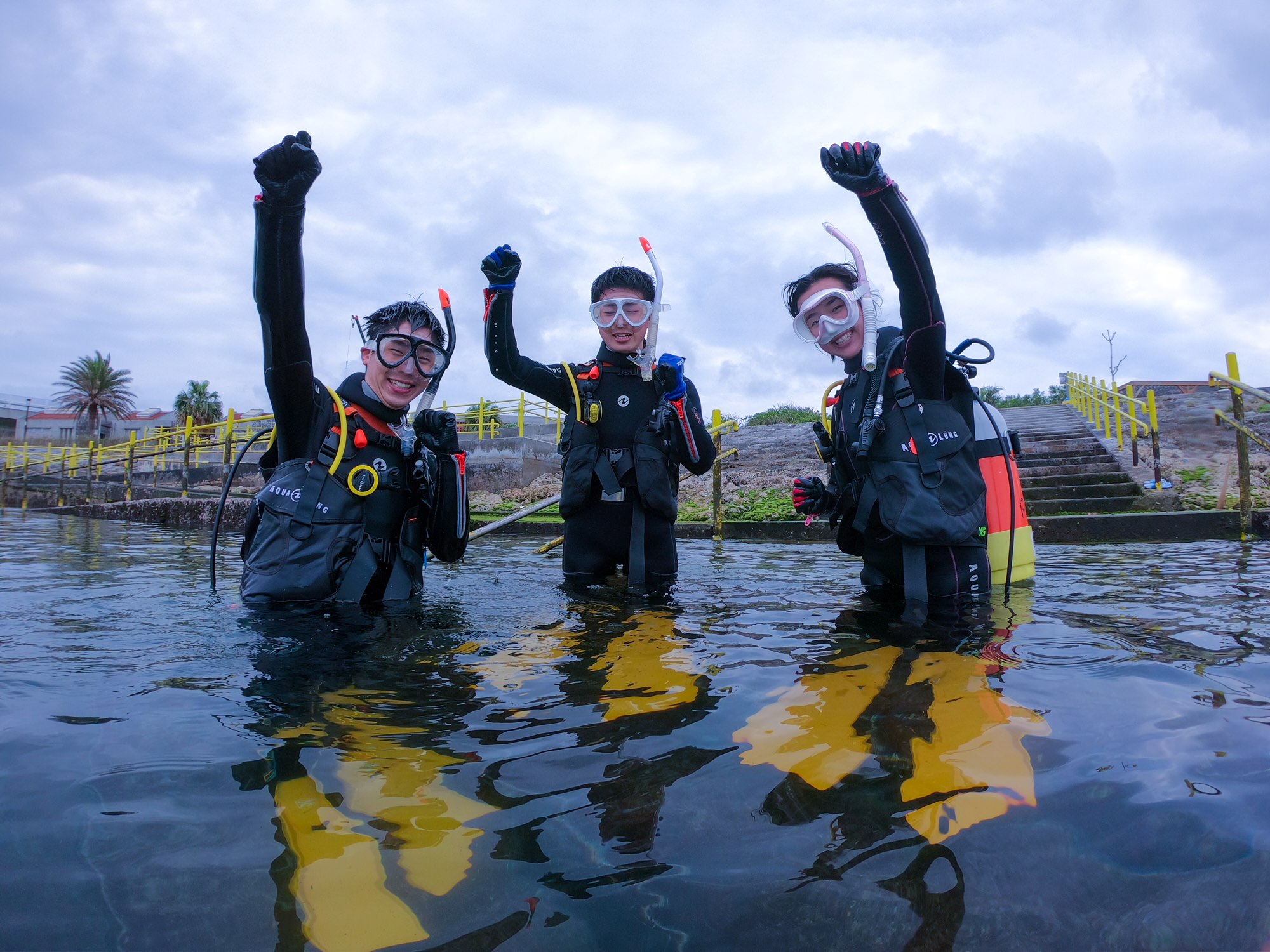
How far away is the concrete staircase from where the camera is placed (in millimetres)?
9188

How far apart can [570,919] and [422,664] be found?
4.77 feet

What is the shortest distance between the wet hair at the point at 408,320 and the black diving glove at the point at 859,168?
1.78 meters

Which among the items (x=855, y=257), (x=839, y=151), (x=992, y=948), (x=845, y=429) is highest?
(x=839, y=151)

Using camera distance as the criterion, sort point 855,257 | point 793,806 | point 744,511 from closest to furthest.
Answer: point 793,806
point 855,257
point 744,511

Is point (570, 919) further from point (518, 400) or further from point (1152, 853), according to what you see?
point (518, 400)

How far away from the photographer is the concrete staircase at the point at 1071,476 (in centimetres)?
919

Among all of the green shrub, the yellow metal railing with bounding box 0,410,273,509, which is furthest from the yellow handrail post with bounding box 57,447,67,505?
the green shrub

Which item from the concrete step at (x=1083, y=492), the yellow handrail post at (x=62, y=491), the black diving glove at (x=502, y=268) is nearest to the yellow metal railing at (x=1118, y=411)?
the concrete step at (x=1083, y=492)

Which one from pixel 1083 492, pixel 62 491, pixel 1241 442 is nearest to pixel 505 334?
pixel 1241 442

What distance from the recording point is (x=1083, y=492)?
970 centimetres

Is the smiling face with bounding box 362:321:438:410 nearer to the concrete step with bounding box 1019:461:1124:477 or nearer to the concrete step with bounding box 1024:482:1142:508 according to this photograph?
the concrete step with bounding box 1024:482:1142:508

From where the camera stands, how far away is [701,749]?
5.12 feet

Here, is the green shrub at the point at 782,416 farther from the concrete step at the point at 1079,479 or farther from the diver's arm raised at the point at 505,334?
the diver's arm raised at the point at 505,334

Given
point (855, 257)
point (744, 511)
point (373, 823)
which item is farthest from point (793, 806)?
point (744, 511)
